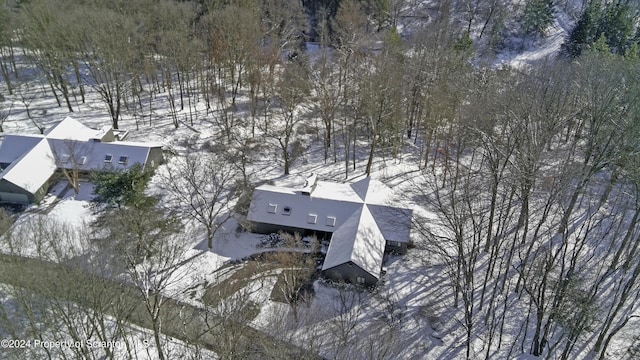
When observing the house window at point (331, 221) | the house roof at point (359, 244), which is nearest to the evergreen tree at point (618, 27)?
the house roof at point (359, 244)

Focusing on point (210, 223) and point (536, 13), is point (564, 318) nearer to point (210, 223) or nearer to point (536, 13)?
point (210, 223)

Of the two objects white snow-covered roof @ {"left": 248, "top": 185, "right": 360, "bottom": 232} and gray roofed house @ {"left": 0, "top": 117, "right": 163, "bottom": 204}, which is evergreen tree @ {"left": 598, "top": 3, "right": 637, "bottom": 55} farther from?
gray roofed house @ {"left": 0, "top": 117, "right": 163, "bottom": 204}

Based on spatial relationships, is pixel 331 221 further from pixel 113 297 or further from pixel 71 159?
pixel 71 159

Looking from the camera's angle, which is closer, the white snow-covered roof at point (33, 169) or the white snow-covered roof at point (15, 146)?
the white snow-covered roof at point (33, 169)

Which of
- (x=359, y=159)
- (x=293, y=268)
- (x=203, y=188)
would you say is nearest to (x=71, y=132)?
(x=203, y=188)

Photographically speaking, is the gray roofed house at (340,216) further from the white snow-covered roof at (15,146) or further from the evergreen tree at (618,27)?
the evergreen tree at (618,27)
